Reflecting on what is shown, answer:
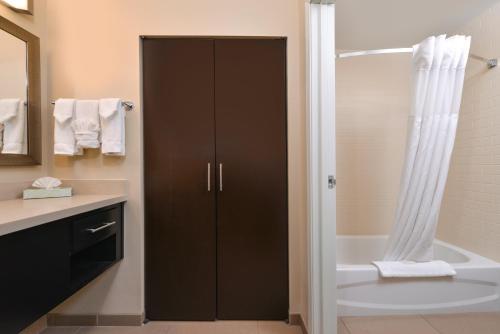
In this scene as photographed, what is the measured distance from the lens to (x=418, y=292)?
1.63 metres

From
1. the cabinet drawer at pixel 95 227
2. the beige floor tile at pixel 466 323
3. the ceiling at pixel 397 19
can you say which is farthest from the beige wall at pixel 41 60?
the beige floor tile at pixel 466 323

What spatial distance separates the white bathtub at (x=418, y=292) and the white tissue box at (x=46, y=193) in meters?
1.73

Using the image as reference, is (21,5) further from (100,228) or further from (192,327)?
(192,327)

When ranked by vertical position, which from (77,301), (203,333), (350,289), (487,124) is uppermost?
(487,124)

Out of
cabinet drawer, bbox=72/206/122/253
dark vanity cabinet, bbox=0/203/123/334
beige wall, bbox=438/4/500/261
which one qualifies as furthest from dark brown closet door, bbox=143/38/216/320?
beige wall, bbox=438/4/500/261

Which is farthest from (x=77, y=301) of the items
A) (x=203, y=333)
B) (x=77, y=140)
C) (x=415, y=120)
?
(x=415, y=120)

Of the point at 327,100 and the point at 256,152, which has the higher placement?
the point at 327,100

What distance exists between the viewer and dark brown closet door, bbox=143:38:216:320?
182 cm

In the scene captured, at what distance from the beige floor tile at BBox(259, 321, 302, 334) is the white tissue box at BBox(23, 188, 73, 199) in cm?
150

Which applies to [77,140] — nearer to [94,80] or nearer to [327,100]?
[94,80]

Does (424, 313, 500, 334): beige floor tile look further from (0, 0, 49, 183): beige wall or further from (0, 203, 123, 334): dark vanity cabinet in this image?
(0, 0, 49, 183): beige wall

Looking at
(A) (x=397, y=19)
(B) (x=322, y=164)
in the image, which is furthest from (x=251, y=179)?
(A) (x=397, y=19)

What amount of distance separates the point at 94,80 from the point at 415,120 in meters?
2.11

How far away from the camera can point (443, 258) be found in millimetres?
2051
